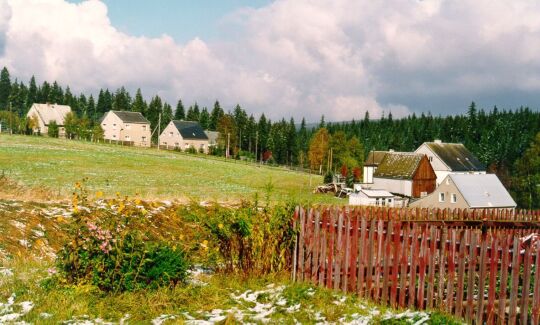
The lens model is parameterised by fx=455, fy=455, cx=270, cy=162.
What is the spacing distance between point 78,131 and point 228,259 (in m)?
96.1

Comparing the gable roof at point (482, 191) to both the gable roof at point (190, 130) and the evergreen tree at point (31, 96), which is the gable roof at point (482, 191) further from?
the evergreen tree at point (31, 96)

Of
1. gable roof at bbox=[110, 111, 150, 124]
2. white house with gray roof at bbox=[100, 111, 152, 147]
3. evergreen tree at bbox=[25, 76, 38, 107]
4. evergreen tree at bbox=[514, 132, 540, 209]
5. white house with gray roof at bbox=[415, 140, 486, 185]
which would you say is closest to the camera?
white house with gray roof at bbox=[415, 140, 486, 185]

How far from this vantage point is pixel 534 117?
15650 centimetres

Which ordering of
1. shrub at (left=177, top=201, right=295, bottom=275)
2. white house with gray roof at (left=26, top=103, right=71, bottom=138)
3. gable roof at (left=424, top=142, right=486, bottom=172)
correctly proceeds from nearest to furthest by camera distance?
shrub at (left=177, top=201, right=295, bottom=275) < gable roof at (left=424, top=142, right=486, bottom=172) < white house with gray roof at (left=26, top=103, right=71, bottom=138)

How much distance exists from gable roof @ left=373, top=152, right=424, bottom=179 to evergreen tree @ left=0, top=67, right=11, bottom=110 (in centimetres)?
12424

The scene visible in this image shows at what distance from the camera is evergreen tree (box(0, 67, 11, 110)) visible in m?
147

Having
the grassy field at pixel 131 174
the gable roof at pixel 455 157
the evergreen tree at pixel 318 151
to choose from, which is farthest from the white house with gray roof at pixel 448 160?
the grassy field at pixel 131 174

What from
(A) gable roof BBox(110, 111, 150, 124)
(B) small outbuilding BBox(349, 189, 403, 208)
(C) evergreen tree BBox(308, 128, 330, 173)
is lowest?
(B) small outbuilding BBox(349, 189, 403, 208)

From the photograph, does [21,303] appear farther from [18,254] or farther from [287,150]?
[287,150]

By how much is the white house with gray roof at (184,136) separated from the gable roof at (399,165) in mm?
50420

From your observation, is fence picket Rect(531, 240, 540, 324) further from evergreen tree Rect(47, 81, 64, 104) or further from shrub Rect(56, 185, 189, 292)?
evergreen tree Rect(47, 81, 64, 104)

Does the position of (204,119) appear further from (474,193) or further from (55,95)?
(474,193)

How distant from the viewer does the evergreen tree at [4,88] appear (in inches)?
5793

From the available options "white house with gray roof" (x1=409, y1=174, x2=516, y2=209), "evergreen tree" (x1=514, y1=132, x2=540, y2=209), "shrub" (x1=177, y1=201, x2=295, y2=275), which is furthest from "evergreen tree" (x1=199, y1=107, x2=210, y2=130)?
"shrub" (x1=177, y1=201, x2=295, y2=275)
